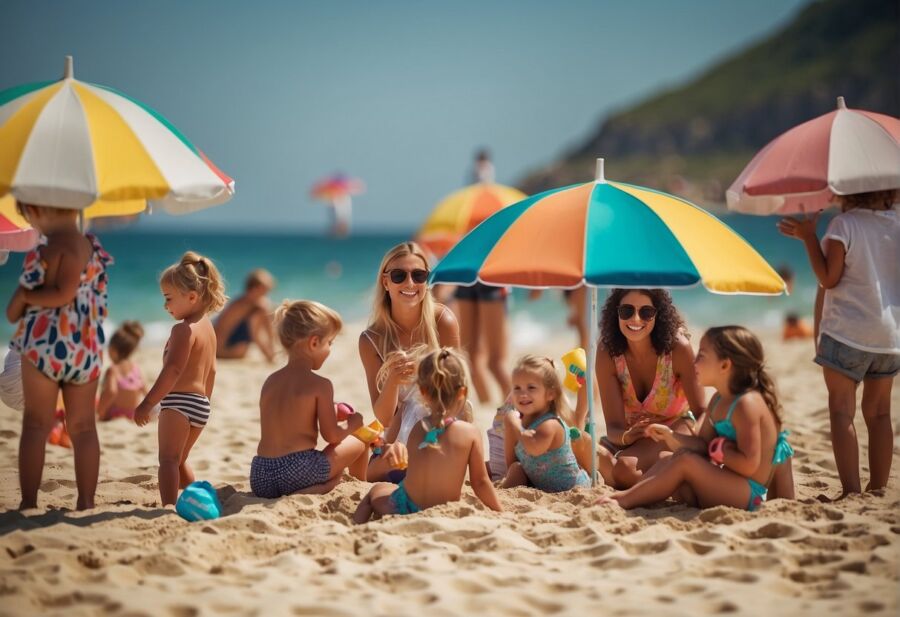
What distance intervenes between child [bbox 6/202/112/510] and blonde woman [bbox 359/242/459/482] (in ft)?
5.04

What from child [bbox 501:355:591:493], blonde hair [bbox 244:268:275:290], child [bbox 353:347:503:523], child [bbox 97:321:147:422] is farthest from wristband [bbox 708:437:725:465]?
blonde hair [bbox 244:268:275:290]

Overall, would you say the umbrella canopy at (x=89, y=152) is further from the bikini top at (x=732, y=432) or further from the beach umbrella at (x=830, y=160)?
the beach umbrella at (x=830, y=160)

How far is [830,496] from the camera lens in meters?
4.87

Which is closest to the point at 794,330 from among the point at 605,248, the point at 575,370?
the point at 575,370

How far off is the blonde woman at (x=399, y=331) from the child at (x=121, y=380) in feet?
9.65

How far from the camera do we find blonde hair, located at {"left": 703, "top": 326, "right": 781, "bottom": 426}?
415cm

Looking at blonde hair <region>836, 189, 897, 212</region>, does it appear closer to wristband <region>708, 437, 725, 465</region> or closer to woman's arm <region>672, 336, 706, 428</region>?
woman's arm <region>672, 336, 706, 428</region>

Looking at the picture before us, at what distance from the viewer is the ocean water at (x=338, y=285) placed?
67.9 ft

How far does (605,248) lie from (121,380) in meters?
4.86

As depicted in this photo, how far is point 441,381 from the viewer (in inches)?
164

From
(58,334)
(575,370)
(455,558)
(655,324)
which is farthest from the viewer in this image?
(575,370)

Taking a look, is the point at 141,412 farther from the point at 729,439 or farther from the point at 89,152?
the point at 729,439

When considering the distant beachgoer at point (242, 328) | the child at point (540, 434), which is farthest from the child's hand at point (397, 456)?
the distant beachgoer at point (242, 328)

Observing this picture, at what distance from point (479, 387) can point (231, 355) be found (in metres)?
4.37
